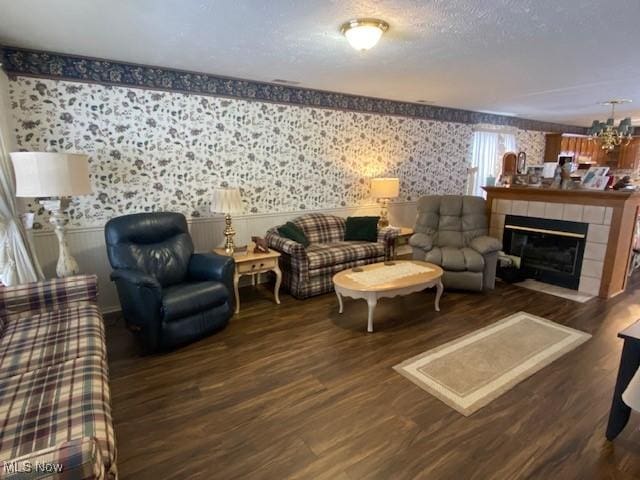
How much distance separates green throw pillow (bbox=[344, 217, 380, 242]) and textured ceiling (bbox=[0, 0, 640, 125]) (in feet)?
5.54

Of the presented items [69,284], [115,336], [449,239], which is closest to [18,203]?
[69,284]

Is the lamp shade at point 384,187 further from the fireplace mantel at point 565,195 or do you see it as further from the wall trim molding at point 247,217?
the fireplace mantel at point 565,195

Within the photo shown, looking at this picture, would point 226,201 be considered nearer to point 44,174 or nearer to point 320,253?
point 320,253

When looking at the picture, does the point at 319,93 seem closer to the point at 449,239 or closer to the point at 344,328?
the point at 449,239

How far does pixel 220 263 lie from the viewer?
3.17m

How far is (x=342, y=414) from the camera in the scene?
2.12 meters

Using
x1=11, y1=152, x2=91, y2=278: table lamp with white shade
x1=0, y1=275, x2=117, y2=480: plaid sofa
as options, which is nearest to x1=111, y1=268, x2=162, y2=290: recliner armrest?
x1=0, y1=275, x2=117, y2=480: plaid sofa

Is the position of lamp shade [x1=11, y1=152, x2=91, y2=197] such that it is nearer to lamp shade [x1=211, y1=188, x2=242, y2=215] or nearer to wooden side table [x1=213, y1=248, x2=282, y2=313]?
lamp shade [x1=211, y1=188, x2=242, y2=215]

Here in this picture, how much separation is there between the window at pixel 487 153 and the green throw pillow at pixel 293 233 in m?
4.16

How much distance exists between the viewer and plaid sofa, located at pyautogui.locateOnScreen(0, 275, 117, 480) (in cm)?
96

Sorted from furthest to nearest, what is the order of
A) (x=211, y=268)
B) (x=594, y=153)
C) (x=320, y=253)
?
(x=594, y=153) < (x=320, y=253) < (x=211, y=268)

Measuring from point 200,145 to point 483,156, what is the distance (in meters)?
5.36

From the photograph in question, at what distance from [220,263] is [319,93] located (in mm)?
2693

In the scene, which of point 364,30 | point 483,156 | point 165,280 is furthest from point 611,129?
point 165,280
